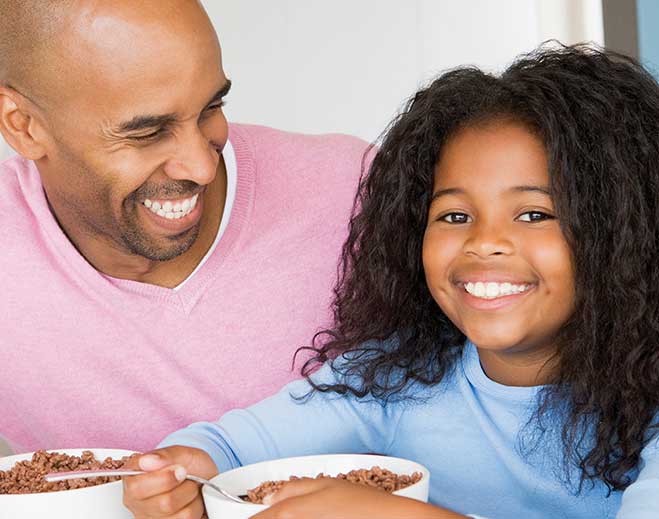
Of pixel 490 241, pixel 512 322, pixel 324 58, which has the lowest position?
pixel 512 322

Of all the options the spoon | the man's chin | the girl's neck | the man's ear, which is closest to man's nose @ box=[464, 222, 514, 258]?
the girl's neck

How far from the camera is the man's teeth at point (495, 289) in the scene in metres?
1.33

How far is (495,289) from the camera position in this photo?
133 cm

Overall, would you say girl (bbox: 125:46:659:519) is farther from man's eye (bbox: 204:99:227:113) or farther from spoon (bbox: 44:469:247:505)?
man's eye (bbox: 204:99:227:113)

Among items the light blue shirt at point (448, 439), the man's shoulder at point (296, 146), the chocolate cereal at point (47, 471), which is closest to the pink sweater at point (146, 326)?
the man's shoulder at point (296, 146)

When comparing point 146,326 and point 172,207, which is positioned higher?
point 172,207

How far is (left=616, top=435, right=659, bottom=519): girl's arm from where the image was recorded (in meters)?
1.06

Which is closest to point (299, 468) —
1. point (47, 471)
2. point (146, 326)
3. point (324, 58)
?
point (47, 471)

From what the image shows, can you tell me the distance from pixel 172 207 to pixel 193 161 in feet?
0.36

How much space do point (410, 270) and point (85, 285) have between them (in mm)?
532

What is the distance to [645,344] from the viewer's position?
1319 millimetres

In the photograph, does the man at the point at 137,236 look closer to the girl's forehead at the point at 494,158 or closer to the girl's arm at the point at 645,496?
the girl's forehead at the point at 494,158

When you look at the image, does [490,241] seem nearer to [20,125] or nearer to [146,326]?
[146,326]

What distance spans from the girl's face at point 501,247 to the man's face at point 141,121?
0.40 m
